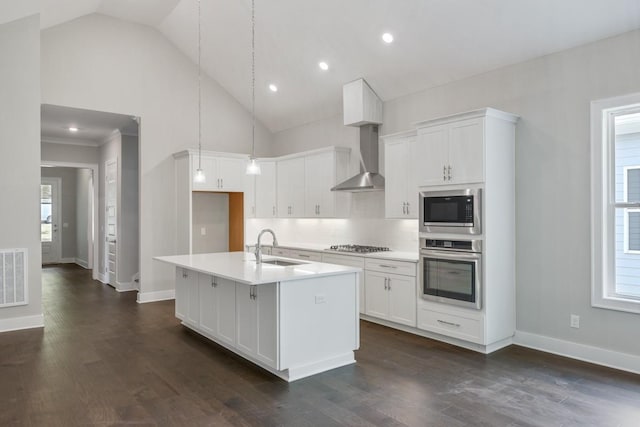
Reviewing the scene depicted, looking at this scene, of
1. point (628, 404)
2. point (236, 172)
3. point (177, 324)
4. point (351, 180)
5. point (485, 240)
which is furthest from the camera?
point (236, 172)

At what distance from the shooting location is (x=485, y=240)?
4.25m

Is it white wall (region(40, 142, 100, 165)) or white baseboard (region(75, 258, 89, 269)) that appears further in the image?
white baseboard (region(75, 258, 89, 269))

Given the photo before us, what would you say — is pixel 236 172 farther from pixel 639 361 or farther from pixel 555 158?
pixel 639 361

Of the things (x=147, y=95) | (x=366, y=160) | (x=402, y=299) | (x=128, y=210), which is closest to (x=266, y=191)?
(x=366, y=160)

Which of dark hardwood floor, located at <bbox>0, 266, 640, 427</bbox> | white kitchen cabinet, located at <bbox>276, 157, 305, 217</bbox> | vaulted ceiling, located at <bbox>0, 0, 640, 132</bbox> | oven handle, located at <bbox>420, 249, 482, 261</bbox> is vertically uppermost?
vaulted ceiling, located at <bbox>0, 0, 640, 132</bbox>

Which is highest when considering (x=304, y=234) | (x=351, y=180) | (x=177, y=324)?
(x=351, y=180)

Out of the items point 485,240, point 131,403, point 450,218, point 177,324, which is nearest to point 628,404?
point 485,240

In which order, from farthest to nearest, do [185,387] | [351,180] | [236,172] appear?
[236,172] < [351,180] < [185,387]

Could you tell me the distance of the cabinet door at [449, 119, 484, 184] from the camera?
14.0 ft

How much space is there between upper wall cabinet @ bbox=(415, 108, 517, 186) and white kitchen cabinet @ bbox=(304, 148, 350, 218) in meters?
1.81

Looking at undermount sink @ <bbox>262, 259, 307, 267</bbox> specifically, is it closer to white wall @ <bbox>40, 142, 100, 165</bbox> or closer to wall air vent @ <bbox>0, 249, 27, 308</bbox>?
wall air vent @ <bbox>0, 249, 27, 308</bbox>

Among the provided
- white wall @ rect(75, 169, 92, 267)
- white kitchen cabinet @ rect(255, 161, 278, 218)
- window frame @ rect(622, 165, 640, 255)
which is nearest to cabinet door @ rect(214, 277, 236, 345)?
white kitchen cabinet @ rect(255, 161, 278, 218)

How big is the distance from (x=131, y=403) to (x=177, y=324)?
234 centimetres

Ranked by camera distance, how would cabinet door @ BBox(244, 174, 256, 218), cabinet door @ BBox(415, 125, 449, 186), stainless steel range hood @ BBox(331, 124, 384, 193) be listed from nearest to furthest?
cabinet door @ BBox(415, 125, 449, 186) < stainless steel range hood @ BBox(331, 124, 384, 193) < cabinet door @ BBox(244, 174, 256, 218)
